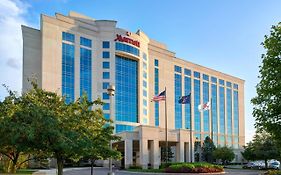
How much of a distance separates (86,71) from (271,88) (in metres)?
67.1

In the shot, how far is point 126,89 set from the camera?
8469 centimetres

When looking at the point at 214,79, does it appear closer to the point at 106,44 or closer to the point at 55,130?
the point at 106,44

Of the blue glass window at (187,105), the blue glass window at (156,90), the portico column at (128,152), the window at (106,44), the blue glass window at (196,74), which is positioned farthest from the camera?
the blue glass window at (196,74)

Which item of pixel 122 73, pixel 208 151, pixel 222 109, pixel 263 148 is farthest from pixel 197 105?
pixel 263 148

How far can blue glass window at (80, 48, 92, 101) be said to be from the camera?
8018 centimetres

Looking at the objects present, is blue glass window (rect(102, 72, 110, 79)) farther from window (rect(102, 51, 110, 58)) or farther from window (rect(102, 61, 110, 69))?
window (rect(102, 51, 110, 58))

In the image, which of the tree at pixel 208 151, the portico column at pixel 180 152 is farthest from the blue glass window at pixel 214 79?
the portico column at pixel 180 152

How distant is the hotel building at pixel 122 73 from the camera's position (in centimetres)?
6458

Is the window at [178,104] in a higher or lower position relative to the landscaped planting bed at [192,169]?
higher

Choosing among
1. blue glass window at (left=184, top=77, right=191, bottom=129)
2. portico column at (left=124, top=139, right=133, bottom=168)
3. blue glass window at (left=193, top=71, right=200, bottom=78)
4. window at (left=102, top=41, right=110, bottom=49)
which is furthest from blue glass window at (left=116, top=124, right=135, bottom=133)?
blue glass window at (left=193, top=71, right=200, bottom=78)

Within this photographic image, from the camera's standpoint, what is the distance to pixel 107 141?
773 inches

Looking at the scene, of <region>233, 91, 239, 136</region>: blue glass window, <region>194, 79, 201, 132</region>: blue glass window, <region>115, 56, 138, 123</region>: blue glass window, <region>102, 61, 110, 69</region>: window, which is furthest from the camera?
<region>233, 91, 239, 136</region>: blue glass window

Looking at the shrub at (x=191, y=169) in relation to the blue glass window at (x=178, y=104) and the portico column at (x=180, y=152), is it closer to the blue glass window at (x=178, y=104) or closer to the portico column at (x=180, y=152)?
the portico column at (x=180, y=152)

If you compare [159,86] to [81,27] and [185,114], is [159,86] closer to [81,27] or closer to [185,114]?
[185,114]
